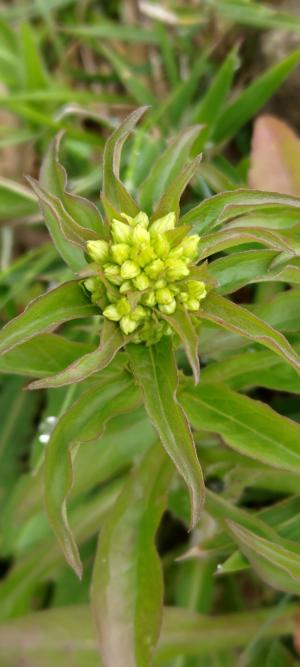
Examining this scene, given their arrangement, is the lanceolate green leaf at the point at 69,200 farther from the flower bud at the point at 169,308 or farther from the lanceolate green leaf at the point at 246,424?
the lanceolate green leaf at the point at 246,424

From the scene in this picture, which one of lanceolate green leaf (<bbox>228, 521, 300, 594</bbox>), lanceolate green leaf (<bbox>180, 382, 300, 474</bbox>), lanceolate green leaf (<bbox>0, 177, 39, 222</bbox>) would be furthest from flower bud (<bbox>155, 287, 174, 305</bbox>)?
lanceolate green leaf (<bbox>0, 177, 39, 222</bbox>)

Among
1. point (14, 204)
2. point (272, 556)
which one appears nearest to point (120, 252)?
point (272, 556)

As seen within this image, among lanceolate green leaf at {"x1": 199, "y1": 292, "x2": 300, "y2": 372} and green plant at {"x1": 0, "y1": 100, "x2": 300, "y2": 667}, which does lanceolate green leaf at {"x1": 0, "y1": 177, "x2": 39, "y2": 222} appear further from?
lanceolate green leaf at {"x1": 199, "y1": 292, "x2": 300, "y2": 372}

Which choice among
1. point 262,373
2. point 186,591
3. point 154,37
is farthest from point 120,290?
point 154,37

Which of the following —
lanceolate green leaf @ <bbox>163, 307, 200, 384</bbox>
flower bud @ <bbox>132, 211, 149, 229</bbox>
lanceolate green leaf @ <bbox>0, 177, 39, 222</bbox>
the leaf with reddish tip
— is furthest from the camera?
lanceolate green leaf @ <bbox>0, 177, 39, 222</bbox>

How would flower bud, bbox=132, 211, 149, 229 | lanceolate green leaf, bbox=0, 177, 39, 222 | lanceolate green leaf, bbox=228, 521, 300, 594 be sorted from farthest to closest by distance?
lanceolate green leaf, bbox=0, 177, 39, 222 < lanceolate green leaf, bbox=228, 521, 300, 594 < flower bud, bbox=132, 211, 149, 229

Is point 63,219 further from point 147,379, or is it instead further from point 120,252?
point 147,379

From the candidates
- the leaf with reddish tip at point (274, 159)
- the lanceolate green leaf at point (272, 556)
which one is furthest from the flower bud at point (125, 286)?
the leaf with reddish tip at point (274, 159)
